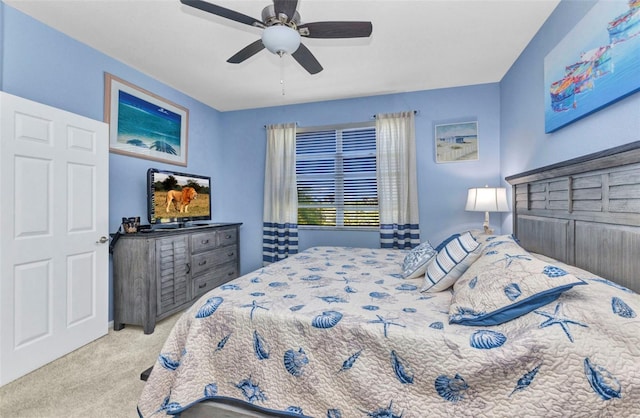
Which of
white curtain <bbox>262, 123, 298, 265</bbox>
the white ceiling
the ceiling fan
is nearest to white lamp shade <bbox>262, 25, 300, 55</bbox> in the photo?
the ceiling fan

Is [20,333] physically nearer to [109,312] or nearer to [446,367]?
[109,312]

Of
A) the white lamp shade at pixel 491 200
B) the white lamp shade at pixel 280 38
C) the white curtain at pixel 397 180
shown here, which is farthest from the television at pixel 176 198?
the white lamp shade at pixel 491 200

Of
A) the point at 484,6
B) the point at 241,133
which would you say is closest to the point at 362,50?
the point at 484,6

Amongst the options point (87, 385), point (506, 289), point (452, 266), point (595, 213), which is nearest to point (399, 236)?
point (452, 266)

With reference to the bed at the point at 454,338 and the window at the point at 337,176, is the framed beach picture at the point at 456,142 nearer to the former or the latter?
the window at the point at 337,176

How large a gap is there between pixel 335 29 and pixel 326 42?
0.81 meters

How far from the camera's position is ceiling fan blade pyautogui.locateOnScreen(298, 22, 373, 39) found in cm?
178

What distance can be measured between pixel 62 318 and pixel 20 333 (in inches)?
10.8

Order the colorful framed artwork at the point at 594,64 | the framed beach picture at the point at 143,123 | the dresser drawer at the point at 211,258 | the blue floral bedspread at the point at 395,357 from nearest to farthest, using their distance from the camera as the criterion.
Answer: the blue floral bedspread at the point at 395,357, the colorful framed artwork at the point at 594,64, the framed beach picture at the point at 143,123, the dresser drawer at the point at 211,258

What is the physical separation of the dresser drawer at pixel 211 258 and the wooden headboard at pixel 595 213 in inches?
130

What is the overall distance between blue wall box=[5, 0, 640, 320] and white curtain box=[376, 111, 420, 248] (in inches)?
6.2

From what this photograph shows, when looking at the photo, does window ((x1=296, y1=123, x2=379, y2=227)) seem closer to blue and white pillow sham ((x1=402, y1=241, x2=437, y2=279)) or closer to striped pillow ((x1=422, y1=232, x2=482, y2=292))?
blue and white pillow sham ((x1=402, y1=241, x2=437, y2=279))

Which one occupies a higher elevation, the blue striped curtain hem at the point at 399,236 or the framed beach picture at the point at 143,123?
the framed beach picture at the point at 143,123

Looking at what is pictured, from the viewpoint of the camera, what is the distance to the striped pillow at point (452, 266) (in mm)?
1675
